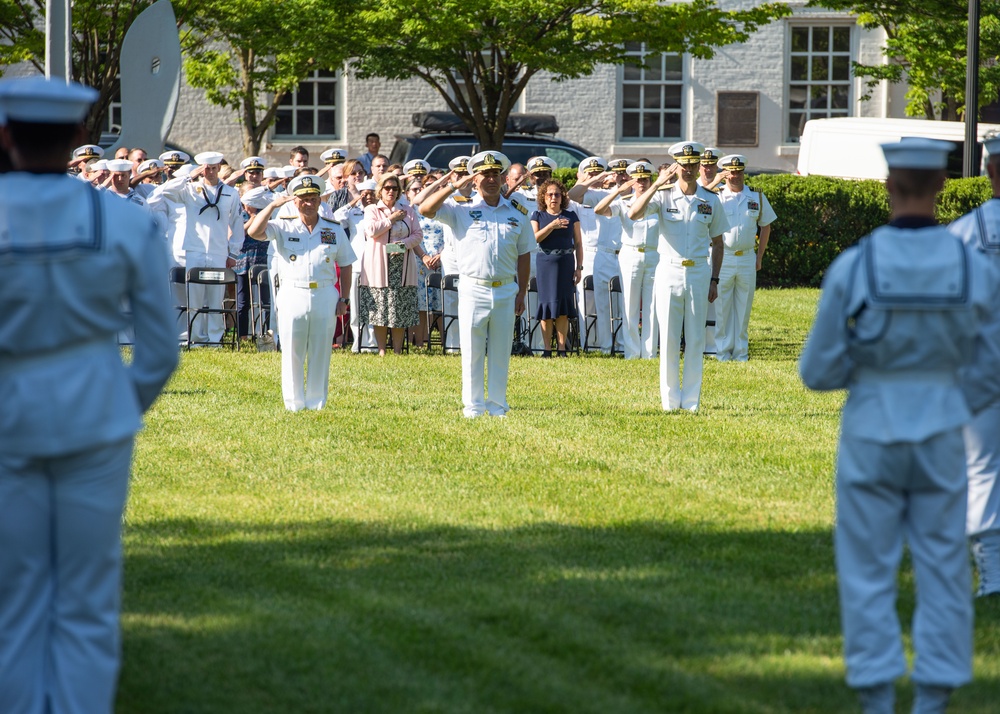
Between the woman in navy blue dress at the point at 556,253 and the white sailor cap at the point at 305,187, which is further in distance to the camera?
the woman in navy blue dress at the point at 556,253

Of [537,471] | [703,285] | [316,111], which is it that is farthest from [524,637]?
[316,111]

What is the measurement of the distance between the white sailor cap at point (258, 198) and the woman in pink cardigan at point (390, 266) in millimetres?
1207

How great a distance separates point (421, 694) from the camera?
18.8 ft

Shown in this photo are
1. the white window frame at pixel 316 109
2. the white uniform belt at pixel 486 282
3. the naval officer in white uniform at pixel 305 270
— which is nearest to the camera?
the white uniform belt at pixel 486 282

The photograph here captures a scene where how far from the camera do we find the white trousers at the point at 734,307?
17719mm

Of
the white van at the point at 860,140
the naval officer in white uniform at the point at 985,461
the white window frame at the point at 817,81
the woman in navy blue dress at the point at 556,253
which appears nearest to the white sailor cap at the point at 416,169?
the woman in navy blue dress at the point at 556,253

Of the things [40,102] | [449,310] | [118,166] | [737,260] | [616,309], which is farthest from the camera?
[616,309]

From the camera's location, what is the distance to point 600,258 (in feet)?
62.4

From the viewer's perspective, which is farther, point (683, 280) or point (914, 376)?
point (683, 280)

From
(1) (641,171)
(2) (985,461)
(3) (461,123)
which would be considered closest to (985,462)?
(2) (985,461)

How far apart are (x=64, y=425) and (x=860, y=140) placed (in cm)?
2832

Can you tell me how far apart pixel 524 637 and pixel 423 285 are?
1216cm

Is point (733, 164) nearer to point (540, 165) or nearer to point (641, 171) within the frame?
point (540, 165)

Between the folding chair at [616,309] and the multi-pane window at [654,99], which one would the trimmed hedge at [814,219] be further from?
the multi-pane window at [654,99]
